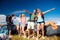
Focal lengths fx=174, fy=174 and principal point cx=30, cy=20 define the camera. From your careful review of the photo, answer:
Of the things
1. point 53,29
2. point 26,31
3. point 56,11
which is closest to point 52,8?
point 56,11

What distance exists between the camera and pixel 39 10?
6.81ft

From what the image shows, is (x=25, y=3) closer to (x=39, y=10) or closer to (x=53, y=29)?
(x=39, y=10)

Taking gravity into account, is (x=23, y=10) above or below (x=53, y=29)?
above

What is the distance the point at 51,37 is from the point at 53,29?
0.10 m

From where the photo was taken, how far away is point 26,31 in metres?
2.06

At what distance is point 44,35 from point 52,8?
33cm

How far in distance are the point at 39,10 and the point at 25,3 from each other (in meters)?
0.19

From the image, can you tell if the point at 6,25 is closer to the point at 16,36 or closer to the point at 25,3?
the point at 16,36

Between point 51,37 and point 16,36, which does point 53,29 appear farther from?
point 16,36

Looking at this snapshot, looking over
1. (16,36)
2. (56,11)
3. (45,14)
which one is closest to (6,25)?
(16,36)

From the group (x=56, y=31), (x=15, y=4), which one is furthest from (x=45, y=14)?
(x=15, y=4)

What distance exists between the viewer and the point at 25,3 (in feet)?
6.95

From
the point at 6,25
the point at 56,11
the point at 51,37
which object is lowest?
the point at 51,37

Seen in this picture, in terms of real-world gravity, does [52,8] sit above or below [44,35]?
above
